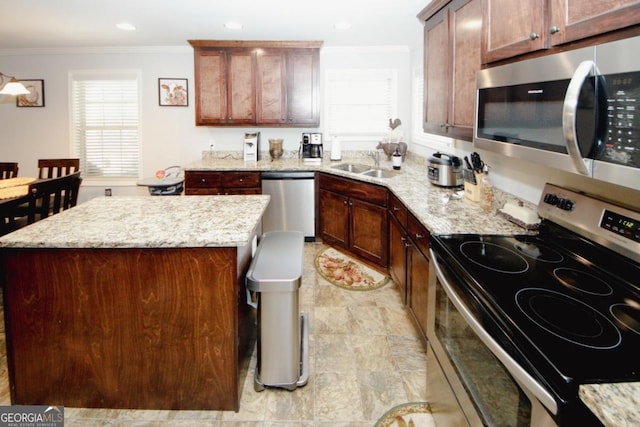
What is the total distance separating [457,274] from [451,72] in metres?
1.56

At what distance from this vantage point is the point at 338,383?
84.2 inches

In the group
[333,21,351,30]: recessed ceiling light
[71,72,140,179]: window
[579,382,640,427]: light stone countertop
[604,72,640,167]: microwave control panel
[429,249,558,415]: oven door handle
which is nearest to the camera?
[579,382,640,427]: light stone countertop

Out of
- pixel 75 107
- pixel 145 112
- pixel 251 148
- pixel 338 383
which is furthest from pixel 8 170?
pixel 338 383

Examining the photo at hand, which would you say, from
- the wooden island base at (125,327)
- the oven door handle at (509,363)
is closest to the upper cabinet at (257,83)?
the wooden island base at (125,327)

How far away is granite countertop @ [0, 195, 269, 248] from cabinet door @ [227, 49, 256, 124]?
2.37 meters

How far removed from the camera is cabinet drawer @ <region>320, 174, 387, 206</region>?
341 cm

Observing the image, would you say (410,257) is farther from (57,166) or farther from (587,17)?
(57,166)

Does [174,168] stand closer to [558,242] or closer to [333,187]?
[333,187]

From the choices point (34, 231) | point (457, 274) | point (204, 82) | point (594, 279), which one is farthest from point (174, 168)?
point (594, 279)

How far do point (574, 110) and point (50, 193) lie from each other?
11.2ft

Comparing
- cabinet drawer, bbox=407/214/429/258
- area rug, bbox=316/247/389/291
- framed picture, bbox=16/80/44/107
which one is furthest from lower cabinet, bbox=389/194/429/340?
framed picture, bbox=16/80/44/107

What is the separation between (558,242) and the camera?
165cm

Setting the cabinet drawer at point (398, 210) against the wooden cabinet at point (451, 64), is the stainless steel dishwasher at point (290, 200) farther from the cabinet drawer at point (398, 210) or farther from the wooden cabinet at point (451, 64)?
the wooden cabinet at point (451, 64)

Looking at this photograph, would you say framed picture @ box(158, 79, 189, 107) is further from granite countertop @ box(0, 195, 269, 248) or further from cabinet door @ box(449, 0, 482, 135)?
cabinet door @ box(449, 0, 482, 135)
